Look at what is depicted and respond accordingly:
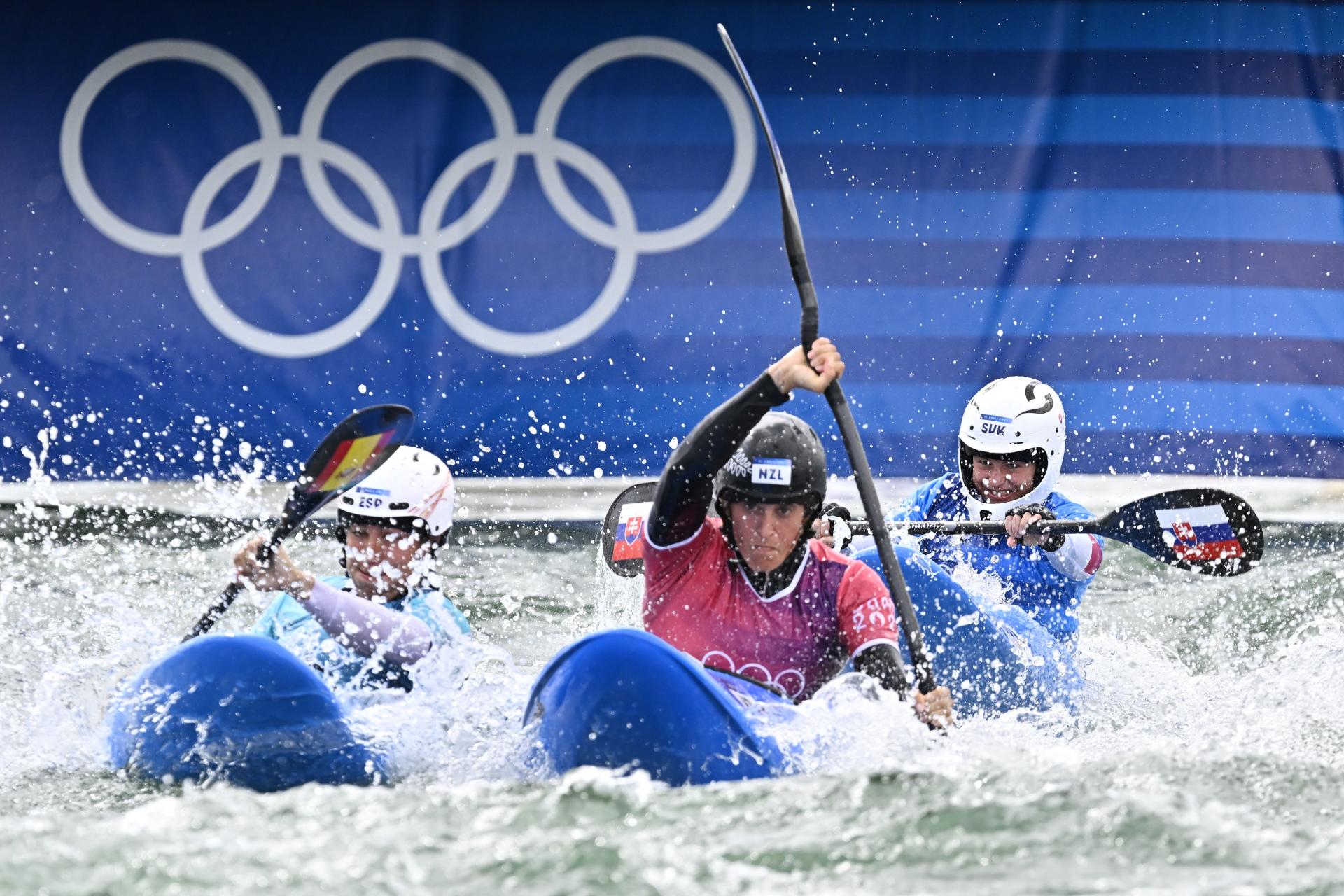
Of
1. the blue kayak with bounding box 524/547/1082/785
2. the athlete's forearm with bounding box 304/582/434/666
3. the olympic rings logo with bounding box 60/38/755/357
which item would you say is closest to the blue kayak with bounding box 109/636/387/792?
the athlete's forearm with bounding box 304/582/434/666

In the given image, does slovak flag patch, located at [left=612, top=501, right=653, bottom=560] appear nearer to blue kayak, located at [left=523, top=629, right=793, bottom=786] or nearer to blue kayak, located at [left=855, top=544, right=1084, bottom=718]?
blue kayak, located at [left=855, top=544, right=1084, bottom=718]

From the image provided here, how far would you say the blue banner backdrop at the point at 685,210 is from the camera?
353 inches

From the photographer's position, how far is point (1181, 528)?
20.6ft

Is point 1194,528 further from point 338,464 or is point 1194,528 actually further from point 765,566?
point 338,464

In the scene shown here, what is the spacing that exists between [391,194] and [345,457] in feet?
13.5

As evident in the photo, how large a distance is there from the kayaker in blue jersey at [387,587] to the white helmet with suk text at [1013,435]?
2.01 metres

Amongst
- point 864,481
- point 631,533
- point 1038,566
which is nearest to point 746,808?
point 864,481

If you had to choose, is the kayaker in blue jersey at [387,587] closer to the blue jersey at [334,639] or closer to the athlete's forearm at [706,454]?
the blue jersey at [334,639]

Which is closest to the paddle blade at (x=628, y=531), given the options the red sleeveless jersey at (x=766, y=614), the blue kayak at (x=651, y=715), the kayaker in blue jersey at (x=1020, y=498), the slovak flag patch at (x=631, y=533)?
the slovak flag patch at (x=631, y=533)

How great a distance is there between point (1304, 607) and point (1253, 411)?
1.63 metres

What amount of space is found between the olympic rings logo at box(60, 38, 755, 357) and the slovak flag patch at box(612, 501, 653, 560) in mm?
3380

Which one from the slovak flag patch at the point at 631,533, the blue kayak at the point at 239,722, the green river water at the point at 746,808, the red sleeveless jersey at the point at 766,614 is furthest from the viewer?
the slovak flag patch at the point at 631,533

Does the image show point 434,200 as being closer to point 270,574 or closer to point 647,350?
point 647,350

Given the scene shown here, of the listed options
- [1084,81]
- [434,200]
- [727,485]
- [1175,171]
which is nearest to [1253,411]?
[1175,171]
